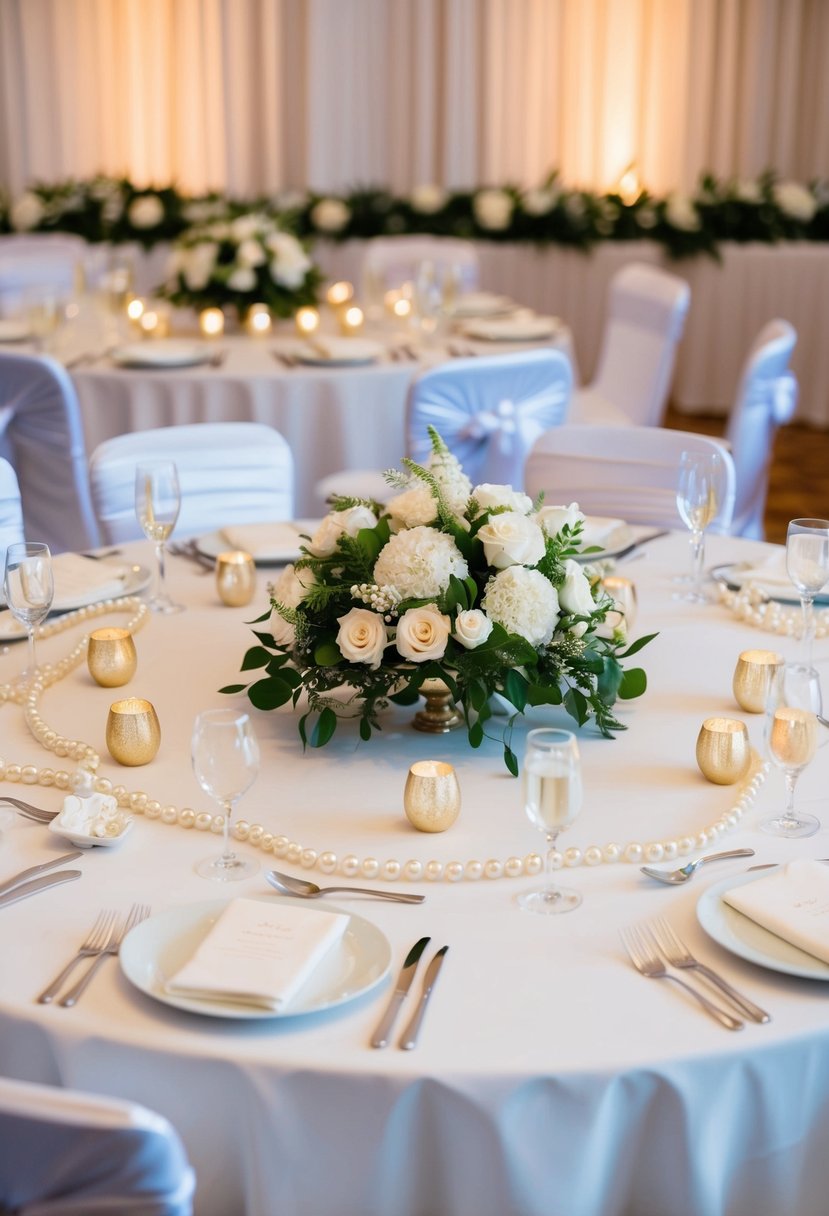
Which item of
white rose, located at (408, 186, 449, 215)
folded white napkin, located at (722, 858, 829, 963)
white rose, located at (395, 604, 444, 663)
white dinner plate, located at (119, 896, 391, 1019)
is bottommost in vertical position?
white dinner plate, located at (119, 896, 391, 1019)

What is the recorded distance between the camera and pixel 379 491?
4.09m

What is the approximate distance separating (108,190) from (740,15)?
174 inches

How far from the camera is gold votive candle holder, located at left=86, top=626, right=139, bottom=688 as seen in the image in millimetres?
1994

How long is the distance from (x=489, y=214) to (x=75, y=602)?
626cm

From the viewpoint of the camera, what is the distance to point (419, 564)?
169 centimetres

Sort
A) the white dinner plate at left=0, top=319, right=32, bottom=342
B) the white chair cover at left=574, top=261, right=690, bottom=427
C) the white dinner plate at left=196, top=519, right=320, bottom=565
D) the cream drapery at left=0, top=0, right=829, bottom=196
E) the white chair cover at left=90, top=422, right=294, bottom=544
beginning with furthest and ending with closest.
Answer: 1. the cream drapery at left=0, top=0, right=829, bottom=196
2. the white chair cover at left=574, top=261, right=690, bottom=427
3. the white dinner plate at left=0, top=319, right=32, bottom=342
4. the white chair cover at left=90, top=422, right=294, bottom=544
5. the white dinner plate at left=196, top=519, right=320, bottom=565

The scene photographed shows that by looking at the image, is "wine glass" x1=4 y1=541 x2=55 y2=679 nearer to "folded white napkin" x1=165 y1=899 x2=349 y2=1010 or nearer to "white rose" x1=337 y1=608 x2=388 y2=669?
"white rose" x1=337 y1=608 x2=388 y2=669

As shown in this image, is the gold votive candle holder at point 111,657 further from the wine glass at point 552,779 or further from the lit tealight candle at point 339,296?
the lit tealight candle at point 339,296

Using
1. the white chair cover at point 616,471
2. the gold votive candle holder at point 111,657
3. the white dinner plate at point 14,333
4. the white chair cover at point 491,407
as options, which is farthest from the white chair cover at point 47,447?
the gold votive candle holder at point 111,657

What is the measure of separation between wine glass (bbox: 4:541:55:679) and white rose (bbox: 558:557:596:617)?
0.70 metres

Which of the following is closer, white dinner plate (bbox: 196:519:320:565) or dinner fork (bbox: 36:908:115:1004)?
dinner fork (bbox: 36:908:115:1004)

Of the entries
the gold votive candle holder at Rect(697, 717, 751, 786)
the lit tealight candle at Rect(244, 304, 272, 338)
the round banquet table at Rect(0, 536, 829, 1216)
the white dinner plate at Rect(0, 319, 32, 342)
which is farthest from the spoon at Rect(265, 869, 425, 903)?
the lit tealight candle at Rect(244, 304, 272, 338)

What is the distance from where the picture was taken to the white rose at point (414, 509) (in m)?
1.78

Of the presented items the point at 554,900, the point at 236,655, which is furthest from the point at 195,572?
the point at 554,900
